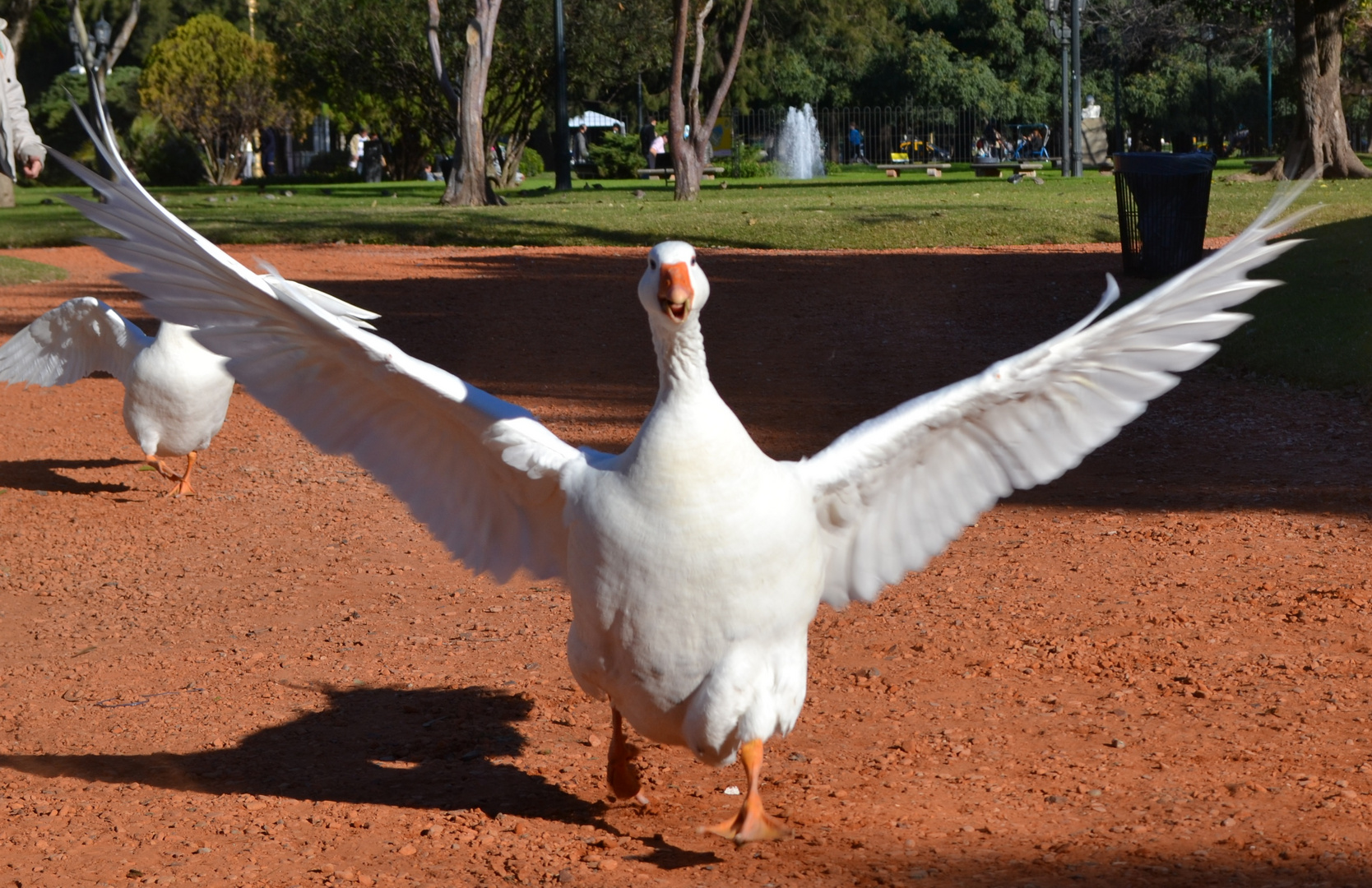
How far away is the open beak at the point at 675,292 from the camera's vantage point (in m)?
3.07

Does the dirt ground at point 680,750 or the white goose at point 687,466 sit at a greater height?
the white goose at point 687,466

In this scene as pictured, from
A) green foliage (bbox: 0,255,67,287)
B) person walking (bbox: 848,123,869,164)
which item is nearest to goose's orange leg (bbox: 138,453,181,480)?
green foliage (bbox: 0,255,67,287)

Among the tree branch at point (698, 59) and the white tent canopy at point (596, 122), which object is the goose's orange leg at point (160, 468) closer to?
the tree branch at point (698, 59)

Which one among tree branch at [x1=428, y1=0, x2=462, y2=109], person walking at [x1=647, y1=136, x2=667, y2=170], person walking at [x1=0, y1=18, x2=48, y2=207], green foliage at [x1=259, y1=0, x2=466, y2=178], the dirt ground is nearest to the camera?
the dirt ground

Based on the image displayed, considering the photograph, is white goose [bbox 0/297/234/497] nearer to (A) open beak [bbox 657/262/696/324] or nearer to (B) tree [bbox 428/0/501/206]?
(A) open beak [bbox 657/262/696/324]

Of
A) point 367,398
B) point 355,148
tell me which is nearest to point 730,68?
point 355,148

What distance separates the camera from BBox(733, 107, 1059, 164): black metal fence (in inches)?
1917

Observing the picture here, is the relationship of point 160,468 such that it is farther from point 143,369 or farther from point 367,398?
point 367,398

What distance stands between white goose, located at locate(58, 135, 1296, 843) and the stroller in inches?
1686

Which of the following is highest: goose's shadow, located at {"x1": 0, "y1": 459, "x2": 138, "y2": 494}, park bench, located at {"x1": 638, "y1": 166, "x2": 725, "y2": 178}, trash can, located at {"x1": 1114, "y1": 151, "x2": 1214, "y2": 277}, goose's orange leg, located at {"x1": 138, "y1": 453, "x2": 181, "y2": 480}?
park bench, located at {"x1": 638, "y1": 166, "x2": 725, "y2": 178}

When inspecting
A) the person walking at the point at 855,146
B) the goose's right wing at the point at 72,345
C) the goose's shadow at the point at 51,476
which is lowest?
the goose's shadow at the point at 51,476

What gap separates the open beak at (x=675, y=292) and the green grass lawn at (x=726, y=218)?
14114mm

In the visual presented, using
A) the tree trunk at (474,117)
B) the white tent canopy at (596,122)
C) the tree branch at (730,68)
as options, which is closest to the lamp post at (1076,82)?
the tree branch at (730,68)

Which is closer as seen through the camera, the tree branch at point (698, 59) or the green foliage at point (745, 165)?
the tree branch at point (698, 59)
